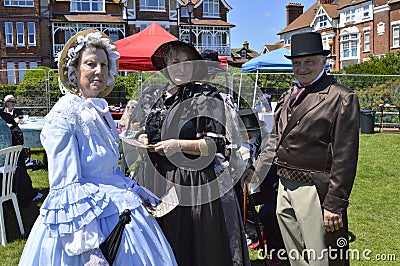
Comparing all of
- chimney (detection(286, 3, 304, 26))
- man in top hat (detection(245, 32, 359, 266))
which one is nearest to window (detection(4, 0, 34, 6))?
chimney (detection(286, 3, 304, 26))

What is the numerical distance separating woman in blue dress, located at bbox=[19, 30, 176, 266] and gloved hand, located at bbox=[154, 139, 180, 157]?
1.27ft

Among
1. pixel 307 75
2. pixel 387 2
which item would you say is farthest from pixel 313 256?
pixel 387 2

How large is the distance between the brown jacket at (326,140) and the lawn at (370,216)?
1738 millimetres

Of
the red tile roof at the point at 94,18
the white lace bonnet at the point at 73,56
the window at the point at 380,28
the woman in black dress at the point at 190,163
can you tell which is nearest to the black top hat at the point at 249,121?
the woman in black dress at the point at 190,163

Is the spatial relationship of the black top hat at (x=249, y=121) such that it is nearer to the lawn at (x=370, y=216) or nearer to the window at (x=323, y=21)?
the lawn at (x=370, y=216)

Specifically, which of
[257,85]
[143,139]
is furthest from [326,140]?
[257,85]

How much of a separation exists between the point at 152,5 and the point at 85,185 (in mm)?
35820

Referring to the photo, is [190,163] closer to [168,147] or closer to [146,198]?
[168,147]

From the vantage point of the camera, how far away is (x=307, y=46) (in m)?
2.83

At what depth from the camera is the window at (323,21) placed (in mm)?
45406

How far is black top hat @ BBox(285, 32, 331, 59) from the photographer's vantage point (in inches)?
111

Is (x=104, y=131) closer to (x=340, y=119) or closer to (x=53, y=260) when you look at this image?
(x=53, y=260)

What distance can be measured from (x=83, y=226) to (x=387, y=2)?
39668 mm

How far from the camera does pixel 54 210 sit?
1975 millimetres
